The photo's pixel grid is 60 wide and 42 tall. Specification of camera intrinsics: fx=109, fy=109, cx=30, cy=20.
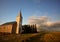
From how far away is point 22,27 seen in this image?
22.7 metres

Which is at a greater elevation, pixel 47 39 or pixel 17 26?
pixel 17 26

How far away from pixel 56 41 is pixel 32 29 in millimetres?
11809

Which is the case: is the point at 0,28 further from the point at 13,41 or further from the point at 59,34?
the point at 59,34

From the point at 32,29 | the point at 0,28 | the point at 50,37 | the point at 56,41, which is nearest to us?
the point at 56,41

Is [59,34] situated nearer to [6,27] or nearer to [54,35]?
[54,35]

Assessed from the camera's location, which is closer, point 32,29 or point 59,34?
point 59,34

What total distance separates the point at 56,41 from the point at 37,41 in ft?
6.03

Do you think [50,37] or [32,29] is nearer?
[50,37]

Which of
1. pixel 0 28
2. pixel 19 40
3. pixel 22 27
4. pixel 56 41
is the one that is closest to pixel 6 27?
pixel 0 28

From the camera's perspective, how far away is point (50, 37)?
1127 centimetres

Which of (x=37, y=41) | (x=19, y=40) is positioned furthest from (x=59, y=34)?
(x=19, y=40)

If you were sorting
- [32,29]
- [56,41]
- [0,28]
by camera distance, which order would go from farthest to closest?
1. [0,28]
2. [32,29]
3. [56,41]

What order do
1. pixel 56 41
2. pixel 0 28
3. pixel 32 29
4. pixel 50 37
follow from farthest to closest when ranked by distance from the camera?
pixel 0 28
pixel 32 29
pixel 50 37
pixel 56 41

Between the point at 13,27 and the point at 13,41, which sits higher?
the point at 13,27
